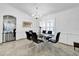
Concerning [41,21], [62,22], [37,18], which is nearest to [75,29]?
[62,22]

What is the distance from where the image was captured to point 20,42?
4312 millimetres

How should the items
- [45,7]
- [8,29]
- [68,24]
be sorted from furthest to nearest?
[68,24], [45,7], [8,29]

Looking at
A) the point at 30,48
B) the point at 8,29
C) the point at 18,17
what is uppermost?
the point at 18,17

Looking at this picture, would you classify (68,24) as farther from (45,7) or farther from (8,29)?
(8,29)

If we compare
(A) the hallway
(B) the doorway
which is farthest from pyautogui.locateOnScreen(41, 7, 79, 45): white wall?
(B) the doorway

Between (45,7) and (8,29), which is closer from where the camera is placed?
(8,29)

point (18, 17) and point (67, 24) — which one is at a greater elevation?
point (18, 17)

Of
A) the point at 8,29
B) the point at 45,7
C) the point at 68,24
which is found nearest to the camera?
the point at 8,29

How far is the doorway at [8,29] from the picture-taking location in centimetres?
367

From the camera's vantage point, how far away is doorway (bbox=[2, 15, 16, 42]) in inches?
144

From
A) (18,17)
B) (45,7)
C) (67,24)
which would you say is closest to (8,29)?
(18,17)

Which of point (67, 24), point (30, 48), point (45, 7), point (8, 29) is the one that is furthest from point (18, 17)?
point (67, 24)

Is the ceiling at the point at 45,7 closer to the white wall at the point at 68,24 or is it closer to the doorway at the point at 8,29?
the white wall at the point at 68,24

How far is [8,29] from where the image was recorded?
11.9ft
